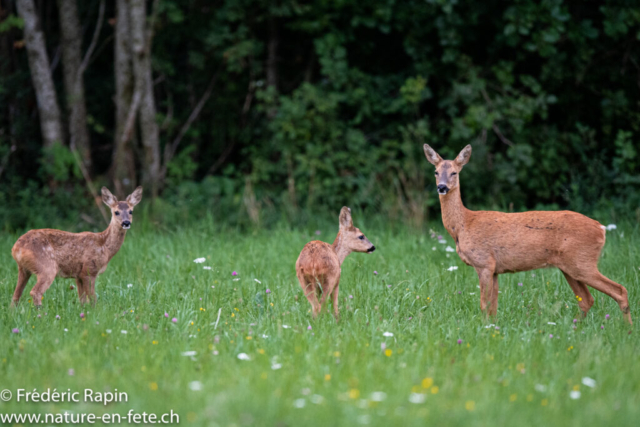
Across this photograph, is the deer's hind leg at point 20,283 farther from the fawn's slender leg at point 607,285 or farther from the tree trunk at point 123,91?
the tree trunk at point 123,91

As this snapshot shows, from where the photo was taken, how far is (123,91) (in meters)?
11.1

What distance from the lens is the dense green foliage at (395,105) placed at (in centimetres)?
1061

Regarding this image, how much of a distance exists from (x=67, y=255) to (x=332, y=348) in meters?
2.66

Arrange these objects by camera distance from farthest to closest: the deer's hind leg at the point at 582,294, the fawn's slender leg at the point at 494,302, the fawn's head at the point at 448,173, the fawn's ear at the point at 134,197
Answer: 1. the fawn's ear at the point at 134,197
2. the fawn's head at the point at 448,173
3. the deer's hind leg at the point at 582,294
4. the fawn's slender leg at the point at 494,302

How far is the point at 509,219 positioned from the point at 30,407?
3997 millimetres

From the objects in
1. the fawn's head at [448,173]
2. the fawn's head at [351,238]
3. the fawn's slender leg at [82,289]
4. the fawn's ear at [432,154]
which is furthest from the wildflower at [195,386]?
the fawn's ear at [432,154]

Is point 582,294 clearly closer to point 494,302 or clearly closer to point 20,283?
point 494,302

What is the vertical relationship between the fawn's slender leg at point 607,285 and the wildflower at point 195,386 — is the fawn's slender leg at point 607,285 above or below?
below

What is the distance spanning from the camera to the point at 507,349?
4.50 metres

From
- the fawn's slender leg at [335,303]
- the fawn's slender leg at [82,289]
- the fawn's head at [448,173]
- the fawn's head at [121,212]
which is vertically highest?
the fawn's head at [448,173]

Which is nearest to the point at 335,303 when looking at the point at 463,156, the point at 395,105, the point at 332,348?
the point at 332,348

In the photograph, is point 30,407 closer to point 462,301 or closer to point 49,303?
point 49,303

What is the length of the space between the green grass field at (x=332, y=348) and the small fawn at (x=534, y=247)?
9.1 inches

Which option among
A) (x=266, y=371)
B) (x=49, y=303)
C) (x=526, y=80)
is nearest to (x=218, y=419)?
(x=266, y=371)
